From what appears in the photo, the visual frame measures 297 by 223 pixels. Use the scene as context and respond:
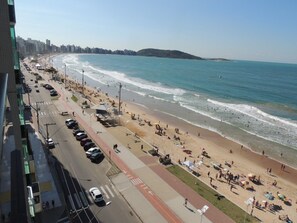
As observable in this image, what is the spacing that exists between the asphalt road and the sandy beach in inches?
316

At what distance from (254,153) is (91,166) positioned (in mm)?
29779

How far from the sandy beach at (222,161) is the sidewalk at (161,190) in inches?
127

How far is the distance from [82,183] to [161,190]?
30.5ft

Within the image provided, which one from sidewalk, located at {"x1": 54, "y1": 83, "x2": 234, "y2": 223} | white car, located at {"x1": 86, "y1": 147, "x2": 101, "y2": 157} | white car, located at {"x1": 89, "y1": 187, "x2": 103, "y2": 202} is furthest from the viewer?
white car, located at {"x1": 86, "y1": 147, "x2": 101, "y2": 157}

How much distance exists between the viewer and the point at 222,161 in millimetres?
42438

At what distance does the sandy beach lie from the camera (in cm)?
3219

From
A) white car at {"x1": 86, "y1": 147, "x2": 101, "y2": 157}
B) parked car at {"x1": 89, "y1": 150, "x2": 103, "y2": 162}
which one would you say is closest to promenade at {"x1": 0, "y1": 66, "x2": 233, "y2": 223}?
parked car at {"x1": 89, "y1": 150, "x2": 103, "y2": 162}

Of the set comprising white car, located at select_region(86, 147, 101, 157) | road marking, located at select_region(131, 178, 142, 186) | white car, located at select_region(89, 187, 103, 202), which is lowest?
road marking, located at select_region(131, 178, 142, 186)

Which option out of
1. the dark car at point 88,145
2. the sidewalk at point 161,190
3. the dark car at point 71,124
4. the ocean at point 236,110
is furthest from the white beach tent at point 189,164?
the dark car at point 71,124

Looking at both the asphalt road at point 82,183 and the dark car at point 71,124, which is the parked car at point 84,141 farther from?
the dark car at point 71,124

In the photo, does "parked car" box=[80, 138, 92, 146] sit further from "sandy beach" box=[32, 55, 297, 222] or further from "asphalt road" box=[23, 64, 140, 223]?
"sandy beach" box=[32, 55, 297, 222]

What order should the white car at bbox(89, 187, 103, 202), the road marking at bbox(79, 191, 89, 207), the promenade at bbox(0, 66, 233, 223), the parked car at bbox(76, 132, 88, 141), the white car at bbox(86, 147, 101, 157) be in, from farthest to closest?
the parked car at bbox(76, 132, 88, 141), the white car at bbox(86, 147, 101, 157), the white car at bbox(89, 187, 103, 202), the road marking at bbox(79, 191, 89, 207), the promenade at bbox(0, 66, 233, 223)

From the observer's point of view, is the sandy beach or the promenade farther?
the sandy beach

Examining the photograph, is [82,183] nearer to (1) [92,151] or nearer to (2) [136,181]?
(2) [136,181]
